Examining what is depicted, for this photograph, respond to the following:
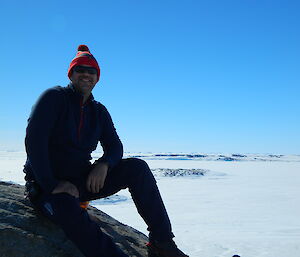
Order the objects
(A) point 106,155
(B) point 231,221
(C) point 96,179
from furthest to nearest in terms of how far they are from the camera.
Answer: (B) point 231,221
(A) point 106,155
(C) point 96,179

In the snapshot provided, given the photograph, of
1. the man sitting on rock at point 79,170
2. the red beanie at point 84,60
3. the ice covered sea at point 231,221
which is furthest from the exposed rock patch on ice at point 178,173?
the red beanie at point 84,60

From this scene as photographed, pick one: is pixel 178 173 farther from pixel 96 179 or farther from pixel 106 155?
pixel 96 179

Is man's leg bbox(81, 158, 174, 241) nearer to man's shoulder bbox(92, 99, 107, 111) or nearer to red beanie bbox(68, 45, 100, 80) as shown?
man's shoulder bbox(92, 99, 107, 111)

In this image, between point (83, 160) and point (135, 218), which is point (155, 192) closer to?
point (83, 160)

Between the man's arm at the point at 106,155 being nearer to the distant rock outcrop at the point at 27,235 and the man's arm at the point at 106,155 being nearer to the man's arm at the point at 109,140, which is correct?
the man's arm at the point at 109,140

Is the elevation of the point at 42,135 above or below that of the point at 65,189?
above

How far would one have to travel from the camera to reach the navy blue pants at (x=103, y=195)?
1.95m

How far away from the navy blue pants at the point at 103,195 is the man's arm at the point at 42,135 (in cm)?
12

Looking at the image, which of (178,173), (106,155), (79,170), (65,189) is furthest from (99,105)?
(178,173)

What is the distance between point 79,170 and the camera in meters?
2.39

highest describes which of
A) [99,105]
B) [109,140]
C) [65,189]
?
[99,105]

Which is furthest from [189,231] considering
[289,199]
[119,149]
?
[289,199]

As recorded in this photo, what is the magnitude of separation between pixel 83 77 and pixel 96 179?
766mm

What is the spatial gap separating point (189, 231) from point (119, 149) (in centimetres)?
547
